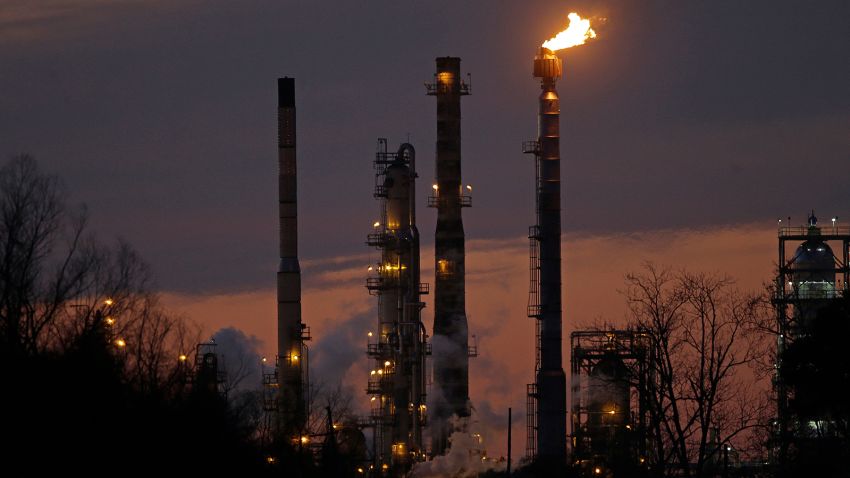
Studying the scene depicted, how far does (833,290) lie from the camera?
92312mm

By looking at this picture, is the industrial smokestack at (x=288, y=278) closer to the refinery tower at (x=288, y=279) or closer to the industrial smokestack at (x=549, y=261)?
the refinery tower at (x=288, y=279)

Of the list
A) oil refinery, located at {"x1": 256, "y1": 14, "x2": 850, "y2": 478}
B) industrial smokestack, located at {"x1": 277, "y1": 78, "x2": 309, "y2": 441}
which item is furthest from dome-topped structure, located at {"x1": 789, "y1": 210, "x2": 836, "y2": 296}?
industrial smokestack, located at {"x1": 277, "y1": 78, "x2": 309, "y2": 441}

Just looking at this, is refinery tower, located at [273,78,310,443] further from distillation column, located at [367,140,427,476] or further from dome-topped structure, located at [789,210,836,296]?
dome-topped structure, located at [789,210,836,296]

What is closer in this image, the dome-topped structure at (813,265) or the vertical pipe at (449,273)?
the dome-topped structure at (813,265)

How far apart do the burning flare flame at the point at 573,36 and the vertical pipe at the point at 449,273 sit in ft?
15.7

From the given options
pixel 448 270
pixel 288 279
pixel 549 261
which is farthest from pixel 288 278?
pixel 549 261

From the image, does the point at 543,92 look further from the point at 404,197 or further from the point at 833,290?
the point at 833,290

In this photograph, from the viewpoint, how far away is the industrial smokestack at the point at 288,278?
9331cm

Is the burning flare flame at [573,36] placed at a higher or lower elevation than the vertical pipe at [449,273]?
higher

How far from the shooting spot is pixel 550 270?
315ft

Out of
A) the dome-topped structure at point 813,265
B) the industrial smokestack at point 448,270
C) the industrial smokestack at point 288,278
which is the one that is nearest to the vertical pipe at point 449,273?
the industrial smokestack at point 448,270

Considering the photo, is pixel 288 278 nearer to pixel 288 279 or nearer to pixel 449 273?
pixel 288 279

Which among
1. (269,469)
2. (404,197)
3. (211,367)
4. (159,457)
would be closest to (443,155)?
(404,197)

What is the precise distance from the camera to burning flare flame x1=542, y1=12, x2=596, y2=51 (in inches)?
3829
